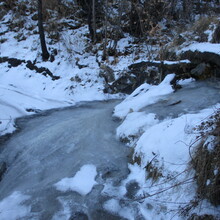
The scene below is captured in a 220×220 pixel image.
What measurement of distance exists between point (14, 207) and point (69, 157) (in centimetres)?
131

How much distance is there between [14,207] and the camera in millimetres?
2871

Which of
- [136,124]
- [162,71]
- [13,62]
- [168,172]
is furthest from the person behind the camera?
[13,62]

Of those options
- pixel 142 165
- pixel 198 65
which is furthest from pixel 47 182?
pixel 198 65

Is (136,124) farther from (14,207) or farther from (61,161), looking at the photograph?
(14,207)

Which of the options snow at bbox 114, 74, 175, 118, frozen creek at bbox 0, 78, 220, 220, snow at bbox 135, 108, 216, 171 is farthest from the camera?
snow at bbox 114, 74, 175, 118

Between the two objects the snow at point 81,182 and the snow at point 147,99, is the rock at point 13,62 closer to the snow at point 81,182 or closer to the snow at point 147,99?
the snow at point 147,99

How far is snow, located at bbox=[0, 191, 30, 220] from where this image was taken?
9.00ft

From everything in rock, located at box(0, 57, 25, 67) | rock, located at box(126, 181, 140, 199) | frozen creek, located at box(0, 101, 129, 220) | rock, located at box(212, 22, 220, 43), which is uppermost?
rock, located at box(212, 22, 220, 43)

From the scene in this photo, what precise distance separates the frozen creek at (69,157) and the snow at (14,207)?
0.01 meters

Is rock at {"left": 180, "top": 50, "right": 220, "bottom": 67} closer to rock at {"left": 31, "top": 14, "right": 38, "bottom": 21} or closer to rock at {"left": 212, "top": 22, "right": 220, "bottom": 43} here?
rock at {"left": 212, "top": 22, "right": 220, "bottom": 43}

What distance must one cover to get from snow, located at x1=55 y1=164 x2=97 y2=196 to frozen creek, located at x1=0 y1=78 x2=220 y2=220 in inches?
2.3

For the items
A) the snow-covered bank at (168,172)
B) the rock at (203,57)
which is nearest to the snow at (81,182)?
the snow-covered bank at (168,172)

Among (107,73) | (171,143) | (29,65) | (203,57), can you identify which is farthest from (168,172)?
(29,65)

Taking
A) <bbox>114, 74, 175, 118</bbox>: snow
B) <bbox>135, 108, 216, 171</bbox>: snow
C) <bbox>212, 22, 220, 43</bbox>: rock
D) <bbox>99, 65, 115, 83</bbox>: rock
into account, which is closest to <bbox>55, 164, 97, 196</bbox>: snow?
<bbox>135, 108, 216, 171</bbox>: snow
